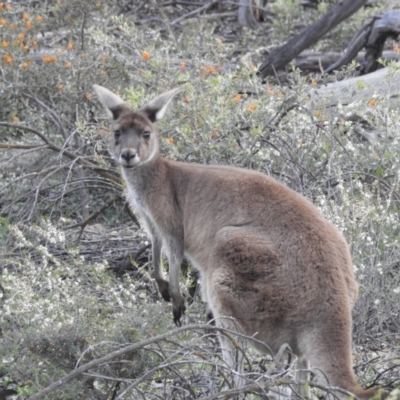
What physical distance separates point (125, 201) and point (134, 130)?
1990mm

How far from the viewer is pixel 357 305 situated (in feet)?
19.6

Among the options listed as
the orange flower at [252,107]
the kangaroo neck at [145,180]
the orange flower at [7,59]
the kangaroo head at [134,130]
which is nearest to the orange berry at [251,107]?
the orange flower at [252,107]

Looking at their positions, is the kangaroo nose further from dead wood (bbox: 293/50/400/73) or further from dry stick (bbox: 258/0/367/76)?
dead wood (bbox: 293/50/400/73)

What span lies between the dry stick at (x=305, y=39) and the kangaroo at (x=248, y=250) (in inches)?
233

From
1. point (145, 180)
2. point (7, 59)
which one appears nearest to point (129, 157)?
point (145, 180)

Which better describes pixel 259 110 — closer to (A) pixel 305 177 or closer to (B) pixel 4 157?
(A) pixel 305 177

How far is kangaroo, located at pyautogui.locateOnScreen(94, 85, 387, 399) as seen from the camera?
461 cm

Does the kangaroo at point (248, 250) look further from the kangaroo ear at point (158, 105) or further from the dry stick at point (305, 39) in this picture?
the dry stick at point (305, 39)

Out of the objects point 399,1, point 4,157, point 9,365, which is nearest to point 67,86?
point 4,157

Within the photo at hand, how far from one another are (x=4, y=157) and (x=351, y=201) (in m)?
3.82

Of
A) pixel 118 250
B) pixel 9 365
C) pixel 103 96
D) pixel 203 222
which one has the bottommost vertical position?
pixel 118 250

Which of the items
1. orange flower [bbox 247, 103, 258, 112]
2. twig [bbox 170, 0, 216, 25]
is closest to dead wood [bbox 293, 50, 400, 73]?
twig [bbox 170, 0, 216, 25]

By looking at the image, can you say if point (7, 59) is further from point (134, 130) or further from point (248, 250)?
point (248, 250)

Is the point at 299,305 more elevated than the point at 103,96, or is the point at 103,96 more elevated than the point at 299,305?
the point at 103,96
